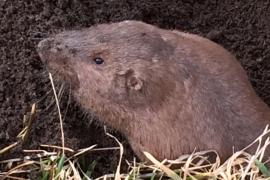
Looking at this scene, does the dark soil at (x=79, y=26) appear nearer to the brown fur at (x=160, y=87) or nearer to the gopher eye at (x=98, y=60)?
the brown fur at (x=160, y=87)

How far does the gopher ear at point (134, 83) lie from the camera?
4.12m

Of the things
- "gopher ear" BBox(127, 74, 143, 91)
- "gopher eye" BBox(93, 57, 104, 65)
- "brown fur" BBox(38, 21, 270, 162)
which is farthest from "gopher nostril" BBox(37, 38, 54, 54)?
"gopher ear" BBox(127, 74, 143, 91)

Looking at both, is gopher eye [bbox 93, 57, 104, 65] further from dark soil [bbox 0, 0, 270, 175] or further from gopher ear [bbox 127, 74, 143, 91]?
dark soil [bbox 0, 0, 270, 175]

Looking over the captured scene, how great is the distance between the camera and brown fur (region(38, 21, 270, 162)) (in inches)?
162

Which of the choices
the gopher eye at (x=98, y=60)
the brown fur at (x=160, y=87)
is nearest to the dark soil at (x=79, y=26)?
the brown fur at (x=160, y=87)

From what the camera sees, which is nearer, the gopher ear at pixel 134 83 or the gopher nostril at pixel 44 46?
the gopher ear at pixel 134 83

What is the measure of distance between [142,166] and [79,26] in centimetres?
90

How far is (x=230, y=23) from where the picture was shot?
4.95m

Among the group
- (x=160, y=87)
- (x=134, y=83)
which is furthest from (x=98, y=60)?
(x=160, y=87)

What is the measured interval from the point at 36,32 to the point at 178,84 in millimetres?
867

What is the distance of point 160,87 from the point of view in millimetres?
4145

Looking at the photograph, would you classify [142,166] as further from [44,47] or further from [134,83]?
[44,47]

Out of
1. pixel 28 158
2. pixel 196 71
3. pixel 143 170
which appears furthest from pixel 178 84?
pixel 28 158

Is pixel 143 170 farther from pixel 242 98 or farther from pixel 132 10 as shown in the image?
pixel 132 10
